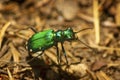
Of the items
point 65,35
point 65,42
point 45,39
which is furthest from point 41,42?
point 65,42

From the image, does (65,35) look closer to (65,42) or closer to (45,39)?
(45,39)

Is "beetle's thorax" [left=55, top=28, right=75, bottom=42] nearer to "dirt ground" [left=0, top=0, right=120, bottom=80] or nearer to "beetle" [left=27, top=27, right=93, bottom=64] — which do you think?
"beetle" [left=27, top=27, right=93, bottom=64]

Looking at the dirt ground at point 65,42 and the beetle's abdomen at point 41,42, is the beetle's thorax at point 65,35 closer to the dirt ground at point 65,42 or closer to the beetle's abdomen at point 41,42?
the beetle's abdomen at point 41,42

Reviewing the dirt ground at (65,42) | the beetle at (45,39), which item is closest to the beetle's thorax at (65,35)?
the beetle at (45,39)

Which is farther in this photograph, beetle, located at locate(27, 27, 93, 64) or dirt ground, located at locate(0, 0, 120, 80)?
dirt ground, located at locate(0, 0, 120, 80)

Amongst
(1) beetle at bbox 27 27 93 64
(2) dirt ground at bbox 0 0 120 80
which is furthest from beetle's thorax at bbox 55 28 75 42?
(2) dirt ground at bbox 0 0 120 80
